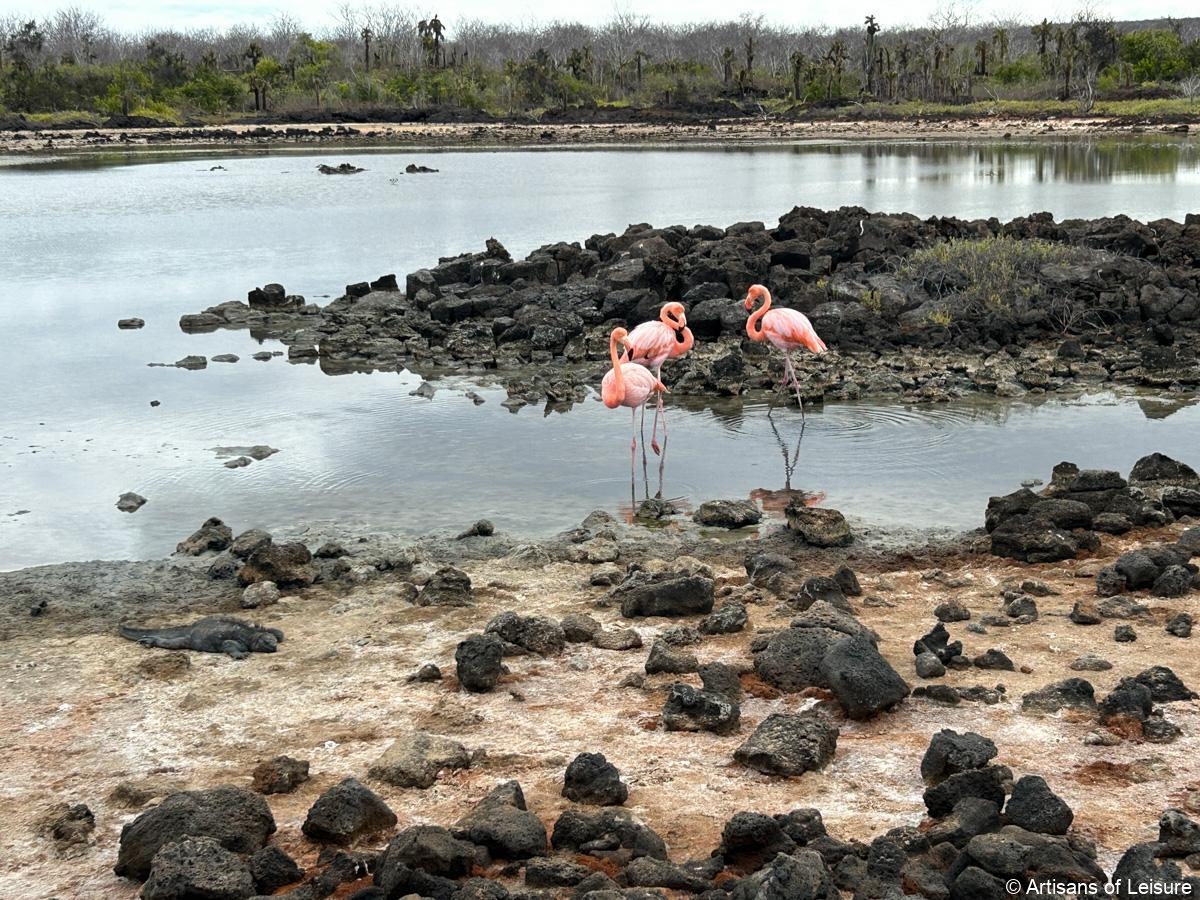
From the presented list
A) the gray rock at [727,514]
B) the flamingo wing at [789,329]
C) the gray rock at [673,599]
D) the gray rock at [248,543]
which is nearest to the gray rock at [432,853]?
the gray rock at [673,599]

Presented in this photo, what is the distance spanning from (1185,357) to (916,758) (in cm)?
1187

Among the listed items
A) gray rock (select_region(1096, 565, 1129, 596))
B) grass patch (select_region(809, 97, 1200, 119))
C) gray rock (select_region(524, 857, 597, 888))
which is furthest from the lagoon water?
grass patch (select_region(809, 97, 1200, 119))

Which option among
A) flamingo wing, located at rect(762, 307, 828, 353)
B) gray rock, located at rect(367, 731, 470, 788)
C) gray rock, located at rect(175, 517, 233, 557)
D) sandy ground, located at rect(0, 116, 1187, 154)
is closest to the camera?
gray rock, located at rect(367, 731, 470, 788)

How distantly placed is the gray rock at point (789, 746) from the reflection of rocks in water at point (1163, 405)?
940 centimetres

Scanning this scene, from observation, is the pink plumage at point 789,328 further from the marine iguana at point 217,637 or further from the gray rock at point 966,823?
the gray rock at point 966,823

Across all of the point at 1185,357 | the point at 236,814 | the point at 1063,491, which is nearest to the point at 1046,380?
the point at 1185,357

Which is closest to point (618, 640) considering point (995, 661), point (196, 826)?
point (995, 661)

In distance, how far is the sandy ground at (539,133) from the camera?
7656 cm

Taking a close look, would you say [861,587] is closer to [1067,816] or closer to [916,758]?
[916,758]

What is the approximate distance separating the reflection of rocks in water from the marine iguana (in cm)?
990

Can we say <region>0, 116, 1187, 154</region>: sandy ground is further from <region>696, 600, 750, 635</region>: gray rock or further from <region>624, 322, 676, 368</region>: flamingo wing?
<region>696, 600, 750, 635</region>: gray rock

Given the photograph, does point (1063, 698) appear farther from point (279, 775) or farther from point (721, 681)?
point (279, 775)

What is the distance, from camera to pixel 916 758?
5914mm

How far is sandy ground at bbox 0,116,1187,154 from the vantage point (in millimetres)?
76562
